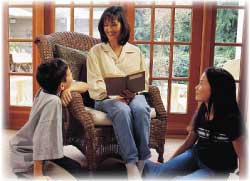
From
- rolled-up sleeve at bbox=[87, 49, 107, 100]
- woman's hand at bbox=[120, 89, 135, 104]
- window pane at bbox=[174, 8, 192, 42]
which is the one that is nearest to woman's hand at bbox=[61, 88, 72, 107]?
rolled-up sleeve at bbox=[87, 49, 107, 100]

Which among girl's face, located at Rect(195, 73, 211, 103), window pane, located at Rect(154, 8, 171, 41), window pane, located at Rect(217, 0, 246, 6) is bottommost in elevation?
girl's face, located at Rect(195, 73, 211, 103)

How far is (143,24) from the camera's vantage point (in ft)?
10.5

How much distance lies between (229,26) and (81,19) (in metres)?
1.45

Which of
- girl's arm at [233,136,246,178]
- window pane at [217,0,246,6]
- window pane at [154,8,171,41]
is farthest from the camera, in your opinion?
window pane at [154,8,171,41]

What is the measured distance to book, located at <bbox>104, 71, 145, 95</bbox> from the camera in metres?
2.04

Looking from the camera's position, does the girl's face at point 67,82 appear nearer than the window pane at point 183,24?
Yes

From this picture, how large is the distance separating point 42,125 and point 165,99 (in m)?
1.81

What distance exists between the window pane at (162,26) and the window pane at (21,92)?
4.53 feet

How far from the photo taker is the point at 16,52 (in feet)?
10.9

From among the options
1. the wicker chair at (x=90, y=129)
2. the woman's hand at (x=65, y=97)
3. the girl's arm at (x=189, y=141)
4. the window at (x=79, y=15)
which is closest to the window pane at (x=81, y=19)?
the window at (x=79, y=15)

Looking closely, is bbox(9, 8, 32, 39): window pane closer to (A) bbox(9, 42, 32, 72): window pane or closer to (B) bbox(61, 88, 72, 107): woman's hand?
(A) bbox(9, 42, 32, 72): window pane

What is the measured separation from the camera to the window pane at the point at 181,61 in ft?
10.5

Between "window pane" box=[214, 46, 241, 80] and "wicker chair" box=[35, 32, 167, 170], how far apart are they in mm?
1135

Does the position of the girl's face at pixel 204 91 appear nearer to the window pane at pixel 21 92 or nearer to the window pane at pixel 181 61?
the window pane at pixel 181 61
